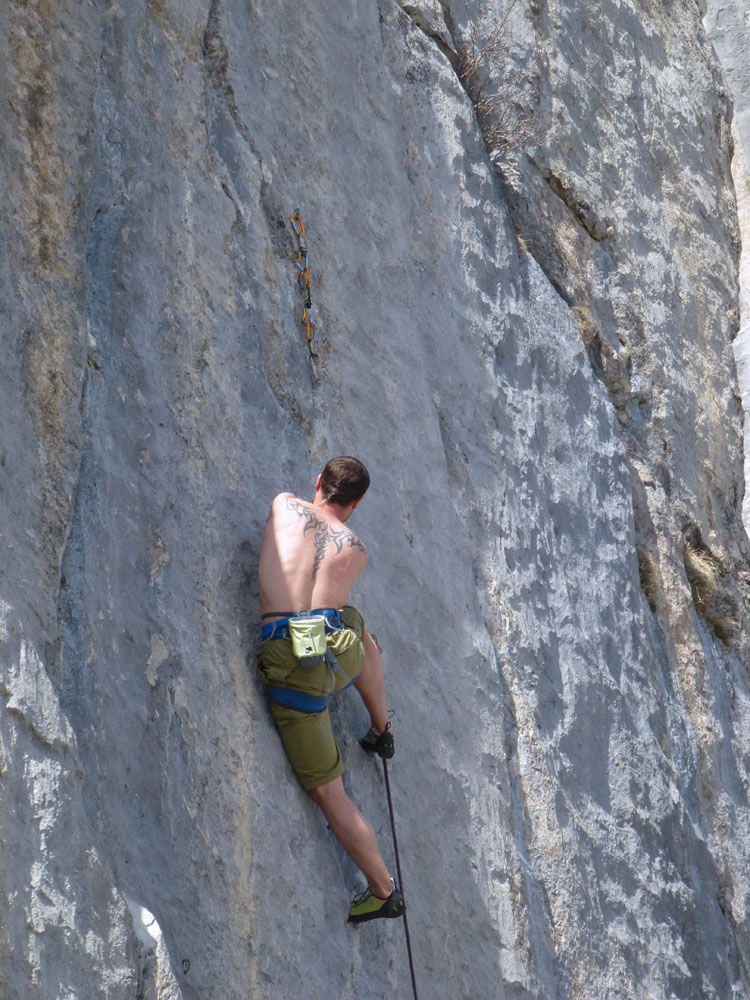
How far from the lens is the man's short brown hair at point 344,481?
4.43 m

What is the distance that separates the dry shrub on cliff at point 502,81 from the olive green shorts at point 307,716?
3.82 metres

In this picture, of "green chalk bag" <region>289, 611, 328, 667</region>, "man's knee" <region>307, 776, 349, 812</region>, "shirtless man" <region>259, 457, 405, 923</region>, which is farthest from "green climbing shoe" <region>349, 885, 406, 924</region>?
"green chalk bag" <region>289, 611, 328, 667</region>

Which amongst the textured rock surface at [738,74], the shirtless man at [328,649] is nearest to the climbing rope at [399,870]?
the shirtless man at [328,649]

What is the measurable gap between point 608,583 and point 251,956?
3326mm

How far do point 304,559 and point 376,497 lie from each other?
3.41 feet

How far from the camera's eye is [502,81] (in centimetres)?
715

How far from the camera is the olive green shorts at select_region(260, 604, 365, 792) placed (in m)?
4.12

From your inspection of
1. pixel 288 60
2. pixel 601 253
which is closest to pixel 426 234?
pixel 288 60

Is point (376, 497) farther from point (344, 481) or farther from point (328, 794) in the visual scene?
point (328, 794)

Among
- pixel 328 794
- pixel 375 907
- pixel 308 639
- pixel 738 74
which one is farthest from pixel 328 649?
pixel 738 74

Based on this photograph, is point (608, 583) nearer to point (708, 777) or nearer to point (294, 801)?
point (708, 777)

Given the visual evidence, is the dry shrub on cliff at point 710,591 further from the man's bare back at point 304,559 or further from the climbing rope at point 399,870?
the man's bare back at point 304,559

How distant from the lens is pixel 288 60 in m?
5.41

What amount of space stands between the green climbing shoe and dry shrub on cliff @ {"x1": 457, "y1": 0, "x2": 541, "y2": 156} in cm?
436
